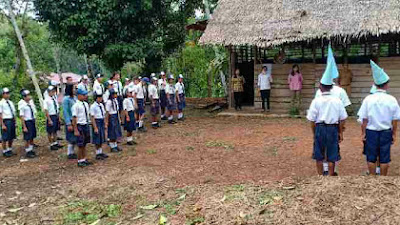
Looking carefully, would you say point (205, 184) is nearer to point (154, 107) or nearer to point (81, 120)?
point (81, 120)

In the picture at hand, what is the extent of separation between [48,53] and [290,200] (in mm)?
26273

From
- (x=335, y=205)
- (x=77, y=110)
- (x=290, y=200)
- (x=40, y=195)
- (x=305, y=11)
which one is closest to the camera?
(x=335, y=205)

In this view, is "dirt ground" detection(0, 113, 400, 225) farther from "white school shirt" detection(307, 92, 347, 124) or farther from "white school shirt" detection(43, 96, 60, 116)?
"white school shirt" detection(43, 96, 60, 116)

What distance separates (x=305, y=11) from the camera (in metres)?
12.6

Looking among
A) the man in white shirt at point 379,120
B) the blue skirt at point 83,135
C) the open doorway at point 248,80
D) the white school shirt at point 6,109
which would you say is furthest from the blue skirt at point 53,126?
the open doorway at point 248,80

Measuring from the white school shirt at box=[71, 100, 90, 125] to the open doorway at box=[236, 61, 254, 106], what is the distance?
8.43 m

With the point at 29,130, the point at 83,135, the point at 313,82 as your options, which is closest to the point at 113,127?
the point at 83,135

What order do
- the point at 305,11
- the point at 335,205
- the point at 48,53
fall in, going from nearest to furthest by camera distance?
1. the point at 335,205
2. the point at 305,11
3. the point at 48,53

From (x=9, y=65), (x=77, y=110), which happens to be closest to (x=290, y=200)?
(x=77, y=110)

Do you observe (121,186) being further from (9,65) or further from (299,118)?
(9,65)

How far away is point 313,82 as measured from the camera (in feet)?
44.1

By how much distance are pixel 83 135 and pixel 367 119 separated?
4.98 meters

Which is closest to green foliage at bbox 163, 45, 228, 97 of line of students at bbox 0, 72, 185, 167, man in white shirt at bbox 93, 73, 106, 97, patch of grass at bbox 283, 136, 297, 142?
line of students at bbox 0, 72, 185, 167

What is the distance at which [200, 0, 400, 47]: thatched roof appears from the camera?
1155cm
